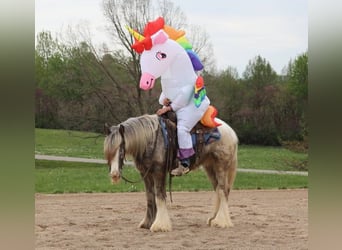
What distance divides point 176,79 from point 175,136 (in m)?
0.71

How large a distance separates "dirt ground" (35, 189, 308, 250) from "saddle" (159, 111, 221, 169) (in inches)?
36.8

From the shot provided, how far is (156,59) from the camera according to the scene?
5566 mm

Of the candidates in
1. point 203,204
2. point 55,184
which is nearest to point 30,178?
point 203,204

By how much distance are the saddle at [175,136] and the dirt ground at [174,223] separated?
93cm

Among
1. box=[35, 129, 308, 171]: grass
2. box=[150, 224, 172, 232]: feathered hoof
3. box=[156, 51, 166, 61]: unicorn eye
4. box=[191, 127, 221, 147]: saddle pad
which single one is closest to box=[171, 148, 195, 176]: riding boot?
box=[191, 127, 221, 147]: saddle pad

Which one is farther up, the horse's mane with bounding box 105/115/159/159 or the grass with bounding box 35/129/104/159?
the horse's mane with bounding box 105/115/159/159

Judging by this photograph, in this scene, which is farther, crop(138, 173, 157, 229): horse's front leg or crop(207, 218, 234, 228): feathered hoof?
crop(207, 218, 234, 228): feathered hoof

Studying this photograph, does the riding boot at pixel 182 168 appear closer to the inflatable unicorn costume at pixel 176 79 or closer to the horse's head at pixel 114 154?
the inflatable unicorn costume at pixel 176 79

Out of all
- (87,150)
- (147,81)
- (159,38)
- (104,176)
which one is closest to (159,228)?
(147,81)

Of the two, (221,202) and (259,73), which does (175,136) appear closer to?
(221,202)

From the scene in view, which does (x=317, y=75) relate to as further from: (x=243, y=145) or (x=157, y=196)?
(x=243, y=145)

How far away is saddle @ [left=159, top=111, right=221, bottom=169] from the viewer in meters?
5.61

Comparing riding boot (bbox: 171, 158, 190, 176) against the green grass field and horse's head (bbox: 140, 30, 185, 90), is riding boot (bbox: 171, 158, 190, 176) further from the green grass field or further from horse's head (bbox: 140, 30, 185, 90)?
the green grass field

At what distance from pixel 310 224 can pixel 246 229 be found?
525 cm
